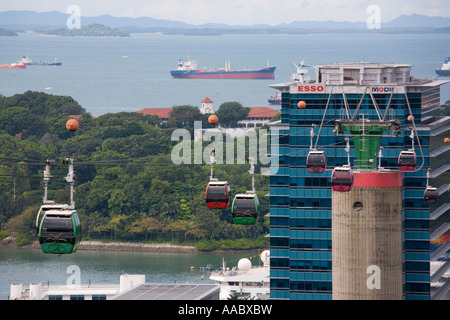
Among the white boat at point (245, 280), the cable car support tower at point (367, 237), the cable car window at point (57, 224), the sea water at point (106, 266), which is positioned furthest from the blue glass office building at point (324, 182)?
the cable car window at point (57, 224)

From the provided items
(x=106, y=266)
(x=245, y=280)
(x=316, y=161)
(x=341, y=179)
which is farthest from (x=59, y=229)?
(x=106, y=266)

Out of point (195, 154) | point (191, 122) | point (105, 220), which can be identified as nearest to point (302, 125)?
point (105, 220)

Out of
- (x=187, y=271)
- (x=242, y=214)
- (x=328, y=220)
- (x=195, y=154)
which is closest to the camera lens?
(x=242, y=214)

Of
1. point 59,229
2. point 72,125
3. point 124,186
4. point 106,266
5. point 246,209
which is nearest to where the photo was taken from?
point 72,125

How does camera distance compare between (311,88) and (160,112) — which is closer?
(311,88)

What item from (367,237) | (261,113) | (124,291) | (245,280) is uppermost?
(367,237)

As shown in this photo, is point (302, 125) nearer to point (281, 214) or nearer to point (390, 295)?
point (281, 214)

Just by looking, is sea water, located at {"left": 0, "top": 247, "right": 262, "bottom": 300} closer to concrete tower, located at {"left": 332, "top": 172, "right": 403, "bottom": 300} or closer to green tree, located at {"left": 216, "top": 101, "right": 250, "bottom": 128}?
concrete tower, located at {"left": 332, "top": 172, "right": 403, "bottom": 300}

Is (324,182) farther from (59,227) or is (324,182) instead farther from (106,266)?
(59,227)
